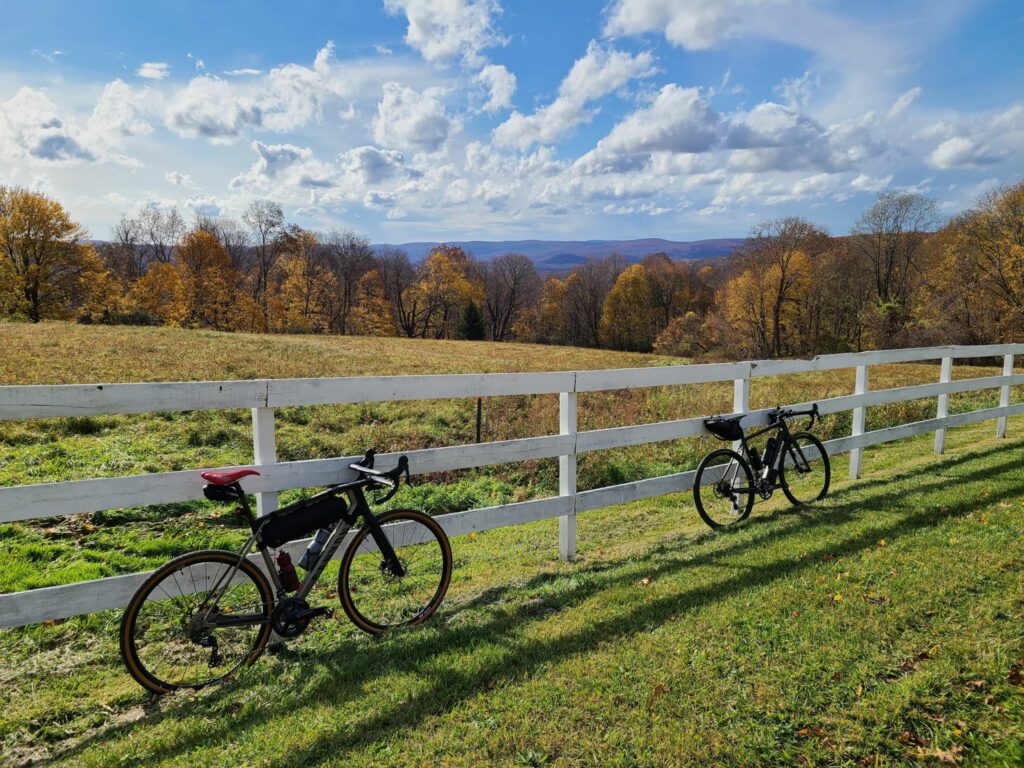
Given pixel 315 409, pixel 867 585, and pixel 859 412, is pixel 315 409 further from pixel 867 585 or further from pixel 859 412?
pixel 867 585

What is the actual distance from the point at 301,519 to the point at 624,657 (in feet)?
6.70

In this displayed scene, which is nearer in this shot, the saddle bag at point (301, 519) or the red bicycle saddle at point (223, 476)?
the red bicycle saddle at point (223, 476)

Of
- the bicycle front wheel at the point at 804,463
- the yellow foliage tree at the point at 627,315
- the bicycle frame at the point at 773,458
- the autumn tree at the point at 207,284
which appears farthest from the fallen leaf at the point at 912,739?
the yellow foliage tree at the point at 627,315

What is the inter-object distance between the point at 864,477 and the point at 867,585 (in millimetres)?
4177

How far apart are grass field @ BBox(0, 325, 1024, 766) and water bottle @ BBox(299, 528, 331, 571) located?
543 mm

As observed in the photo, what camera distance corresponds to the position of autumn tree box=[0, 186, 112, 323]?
38.2 meters

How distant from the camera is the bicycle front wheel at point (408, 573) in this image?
4.17 metres

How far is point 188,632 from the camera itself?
3.40 m

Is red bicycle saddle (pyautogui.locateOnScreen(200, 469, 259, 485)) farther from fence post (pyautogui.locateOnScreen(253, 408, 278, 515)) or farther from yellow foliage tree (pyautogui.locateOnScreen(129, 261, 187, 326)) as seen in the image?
yellow foliage tree (pyautogui.locateOnScreen(129, 261, 187, 326))

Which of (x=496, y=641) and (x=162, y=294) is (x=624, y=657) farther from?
(x=162, y=294)

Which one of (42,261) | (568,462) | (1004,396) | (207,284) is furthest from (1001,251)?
(42,261)

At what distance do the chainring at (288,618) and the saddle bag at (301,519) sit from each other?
0.35 meters

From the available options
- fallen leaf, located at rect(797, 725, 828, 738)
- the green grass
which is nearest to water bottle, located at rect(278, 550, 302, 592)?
the green grass

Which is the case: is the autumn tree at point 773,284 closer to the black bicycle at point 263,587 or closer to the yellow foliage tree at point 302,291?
the yellow foliage tree at point 302,291
